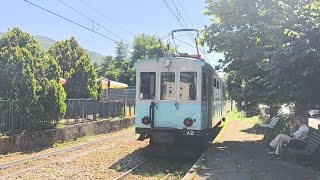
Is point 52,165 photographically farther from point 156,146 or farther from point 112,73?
point 112,73

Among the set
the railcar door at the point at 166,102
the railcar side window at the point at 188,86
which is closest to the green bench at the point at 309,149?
the railcar side window at the point at 188,86

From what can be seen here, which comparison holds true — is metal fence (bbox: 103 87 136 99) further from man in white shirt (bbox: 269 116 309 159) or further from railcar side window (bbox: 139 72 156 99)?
man in white shirt (bbox: 269 116 309 159)

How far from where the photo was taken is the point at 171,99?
43.1 ft

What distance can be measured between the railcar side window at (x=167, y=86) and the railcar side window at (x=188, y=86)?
25 cm

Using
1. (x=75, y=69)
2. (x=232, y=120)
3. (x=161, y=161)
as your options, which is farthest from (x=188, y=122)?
(x=232, y=120)

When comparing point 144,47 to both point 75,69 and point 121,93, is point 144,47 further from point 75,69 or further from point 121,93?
point 75,69

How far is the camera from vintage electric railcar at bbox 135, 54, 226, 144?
42.3ft

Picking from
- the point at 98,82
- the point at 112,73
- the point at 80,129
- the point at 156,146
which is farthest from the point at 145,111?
the point at 112,73

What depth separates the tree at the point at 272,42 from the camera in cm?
997

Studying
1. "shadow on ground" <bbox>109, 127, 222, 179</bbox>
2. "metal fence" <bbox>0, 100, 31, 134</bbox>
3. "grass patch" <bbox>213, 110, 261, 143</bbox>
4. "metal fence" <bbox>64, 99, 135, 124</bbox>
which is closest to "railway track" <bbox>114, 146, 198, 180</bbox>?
"shadow on ground" <bbox>109, 127, 222, 179</bbox>

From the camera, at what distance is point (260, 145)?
16.0m

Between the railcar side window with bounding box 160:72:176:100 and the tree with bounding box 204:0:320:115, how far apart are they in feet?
9.03

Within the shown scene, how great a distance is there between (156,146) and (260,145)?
14.2 ft

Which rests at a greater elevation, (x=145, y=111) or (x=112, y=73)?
(x=112, y=73)
